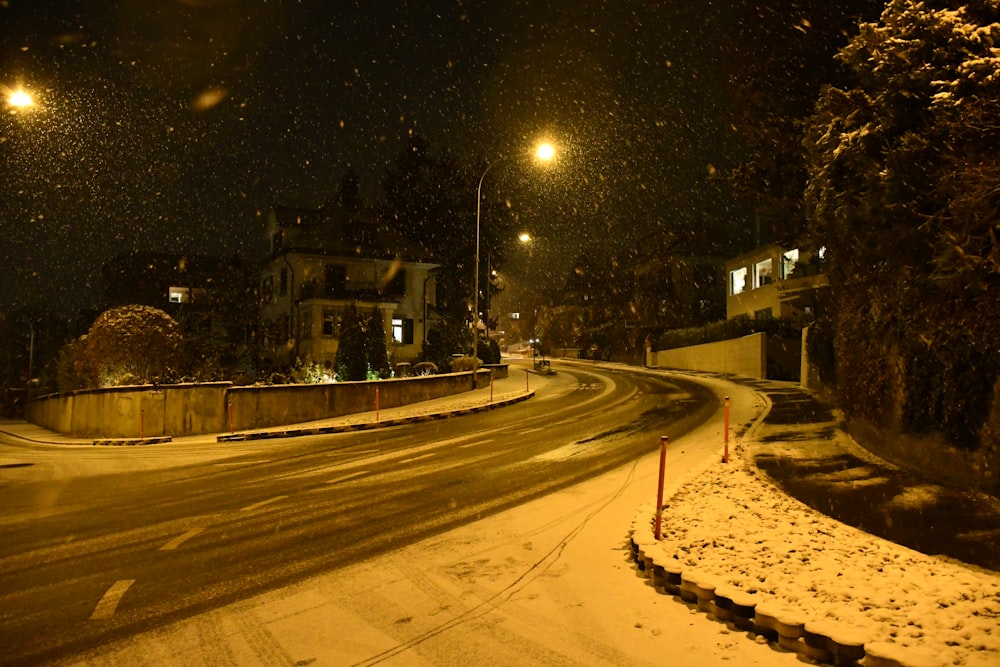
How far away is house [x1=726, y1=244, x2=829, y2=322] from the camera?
120ft

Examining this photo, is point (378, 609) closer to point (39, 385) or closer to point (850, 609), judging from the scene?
point (850, 609)

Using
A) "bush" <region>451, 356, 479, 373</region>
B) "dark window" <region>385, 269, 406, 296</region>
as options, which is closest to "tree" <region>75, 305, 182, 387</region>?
"bush" <region>451, 356, 479, 373</region>

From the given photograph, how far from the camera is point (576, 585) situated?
21.2ft

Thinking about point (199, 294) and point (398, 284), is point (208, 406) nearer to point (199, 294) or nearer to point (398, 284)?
point (398, 284)

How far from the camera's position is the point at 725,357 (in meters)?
38.9

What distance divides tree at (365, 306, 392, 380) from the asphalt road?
1353 cm

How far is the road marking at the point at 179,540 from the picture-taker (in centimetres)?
793

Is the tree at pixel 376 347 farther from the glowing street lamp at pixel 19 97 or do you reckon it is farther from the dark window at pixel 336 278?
the glowing street lamp at pixel 19 97

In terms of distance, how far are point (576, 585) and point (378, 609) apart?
1820 mm

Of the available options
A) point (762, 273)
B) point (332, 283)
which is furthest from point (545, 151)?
point (762, 273)

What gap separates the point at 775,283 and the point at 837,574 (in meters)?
34.9

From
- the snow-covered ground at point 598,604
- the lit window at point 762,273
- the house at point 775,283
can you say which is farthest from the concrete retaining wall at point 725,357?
the snow-covered ground at point 598,604

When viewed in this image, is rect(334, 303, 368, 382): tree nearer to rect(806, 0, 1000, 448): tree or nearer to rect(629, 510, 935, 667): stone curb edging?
rect(806, 0, 1000, 448): tree

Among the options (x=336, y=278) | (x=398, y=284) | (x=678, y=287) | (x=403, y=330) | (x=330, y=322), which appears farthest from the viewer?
(x=678, y=287)
